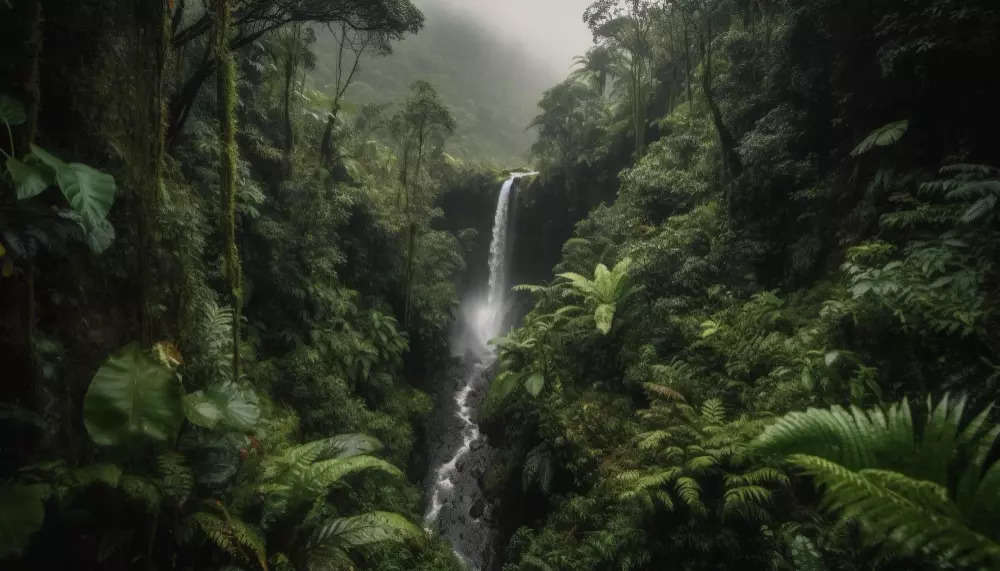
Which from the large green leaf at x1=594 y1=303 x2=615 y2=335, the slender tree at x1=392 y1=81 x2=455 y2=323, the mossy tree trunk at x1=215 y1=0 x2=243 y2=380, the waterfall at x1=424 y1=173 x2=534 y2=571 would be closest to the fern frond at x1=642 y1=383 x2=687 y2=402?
the large green leaf at x1=594 y1=303 x2=615 y2=335

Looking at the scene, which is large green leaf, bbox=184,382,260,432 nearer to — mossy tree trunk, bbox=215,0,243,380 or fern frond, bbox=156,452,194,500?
fern frond, bbox=156,452,194,500

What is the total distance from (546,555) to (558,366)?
10.2ft

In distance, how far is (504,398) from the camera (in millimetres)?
8039

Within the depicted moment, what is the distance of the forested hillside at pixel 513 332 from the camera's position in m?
2.45

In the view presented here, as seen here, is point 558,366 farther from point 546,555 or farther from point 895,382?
point 895,382

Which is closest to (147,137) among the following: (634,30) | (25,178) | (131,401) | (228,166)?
(228,166)

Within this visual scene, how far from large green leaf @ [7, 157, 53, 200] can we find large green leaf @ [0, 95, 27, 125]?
25 cm

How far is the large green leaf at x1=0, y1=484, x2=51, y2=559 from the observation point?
2.04m

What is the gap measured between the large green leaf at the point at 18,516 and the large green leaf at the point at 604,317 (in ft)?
19.5

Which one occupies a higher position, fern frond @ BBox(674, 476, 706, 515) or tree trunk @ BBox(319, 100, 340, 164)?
tree trunk @ BBox(319, 100, 340, 164)

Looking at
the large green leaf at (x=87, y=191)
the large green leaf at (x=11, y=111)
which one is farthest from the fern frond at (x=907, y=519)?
the large green leaf at (x=11, y=111)

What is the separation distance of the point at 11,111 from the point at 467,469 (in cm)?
837

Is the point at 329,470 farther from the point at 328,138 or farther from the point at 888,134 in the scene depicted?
the point at 328,138

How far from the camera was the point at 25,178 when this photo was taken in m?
2.11
